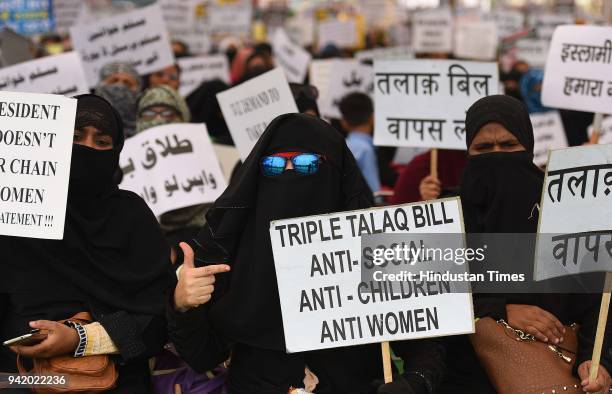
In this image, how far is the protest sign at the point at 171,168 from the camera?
563 centimetres

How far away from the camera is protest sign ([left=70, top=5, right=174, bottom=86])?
348 inches

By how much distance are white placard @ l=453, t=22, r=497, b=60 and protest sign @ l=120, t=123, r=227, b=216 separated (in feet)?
29.4

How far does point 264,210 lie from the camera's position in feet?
11.4

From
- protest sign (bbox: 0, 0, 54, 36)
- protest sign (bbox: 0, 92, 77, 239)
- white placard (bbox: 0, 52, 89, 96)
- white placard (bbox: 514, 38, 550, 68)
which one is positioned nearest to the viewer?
protest sign (bbox: 0, 92, 77, 239)

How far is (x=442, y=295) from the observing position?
336cm

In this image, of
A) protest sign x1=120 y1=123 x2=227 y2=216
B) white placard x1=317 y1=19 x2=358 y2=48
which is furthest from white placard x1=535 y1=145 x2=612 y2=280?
white placard x1=317 y1=19 x2=358 y2=48

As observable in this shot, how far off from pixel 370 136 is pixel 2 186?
4981mm

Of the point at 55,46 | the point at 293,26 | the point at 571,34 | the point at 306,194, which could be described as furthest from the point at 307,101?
the point at 293,26

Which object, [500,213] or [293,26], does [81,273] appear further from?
[293,26]

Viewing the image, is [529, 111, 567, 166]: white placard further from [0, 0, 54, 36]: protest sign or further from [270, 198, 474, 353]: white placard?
[0, 0, 54, 36]: protest sign

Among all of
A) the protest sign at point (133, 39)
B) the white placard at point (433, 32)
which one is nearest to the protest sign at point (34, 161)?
the protest sign at point (133, 39)

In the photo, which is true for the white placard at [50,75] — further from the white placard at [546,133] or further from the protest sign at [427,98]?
the white placard at [546,133]

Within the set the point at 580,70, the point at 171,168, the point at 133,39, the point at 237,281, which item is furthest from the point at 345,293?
the point at 133,39

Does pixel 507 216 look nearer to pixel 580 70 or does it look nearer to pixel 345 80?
pixel 580 70
